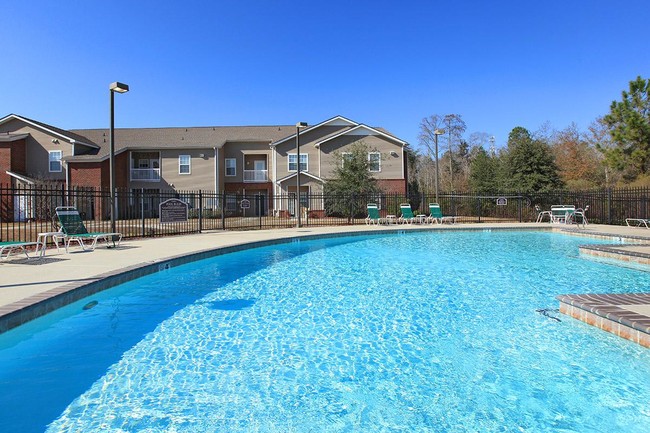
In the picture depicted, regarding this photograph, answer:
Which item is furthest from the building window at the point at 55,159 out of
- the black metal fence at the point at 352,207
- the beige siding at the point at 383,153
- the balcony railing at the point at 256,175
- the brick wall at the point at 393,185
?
the brick wall at the point at 393,185

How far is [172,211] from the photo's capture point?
14.4 metres

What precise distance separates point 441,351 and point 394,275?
4159 mm

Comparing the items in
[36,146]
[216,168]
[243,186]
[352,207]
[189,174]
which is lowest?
[352,207]

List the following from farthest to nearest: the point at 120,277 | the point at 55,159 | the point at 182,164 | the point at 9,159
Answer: the point at 182,164
the point at 55,159
the point at 9,159
the point at 120,277

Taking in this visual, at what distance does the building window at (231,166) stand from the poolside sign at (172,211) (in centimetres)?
1737

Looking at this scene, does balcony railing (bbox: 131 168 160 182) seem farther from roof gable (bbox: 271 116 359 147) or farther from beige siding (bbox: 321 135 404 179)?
beige siding (bbox: 321 135 404 179)

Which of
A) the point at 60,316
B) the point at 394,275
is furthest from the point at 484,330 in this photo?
the point at 60,316

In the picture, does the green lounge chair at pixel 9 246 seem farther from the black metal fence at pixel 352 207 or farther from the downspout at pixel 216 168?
the downspout at pixel 216 168

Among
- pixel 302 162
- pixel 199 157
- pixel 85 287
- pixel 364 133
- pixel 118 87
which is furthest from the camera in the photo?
pixel 199 157

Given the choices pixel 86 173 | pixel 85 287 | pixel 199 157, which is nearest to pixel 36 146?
pixel 86 173

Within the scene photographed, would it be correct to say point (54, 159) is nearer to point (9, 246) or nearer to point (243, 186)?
point (243, 186)

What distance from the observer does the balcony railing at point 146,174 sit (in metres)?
30.0

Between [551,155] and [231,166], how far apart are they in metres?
22.9

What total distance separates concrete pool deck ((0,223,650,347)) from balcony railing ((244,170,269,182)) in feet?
63.0
